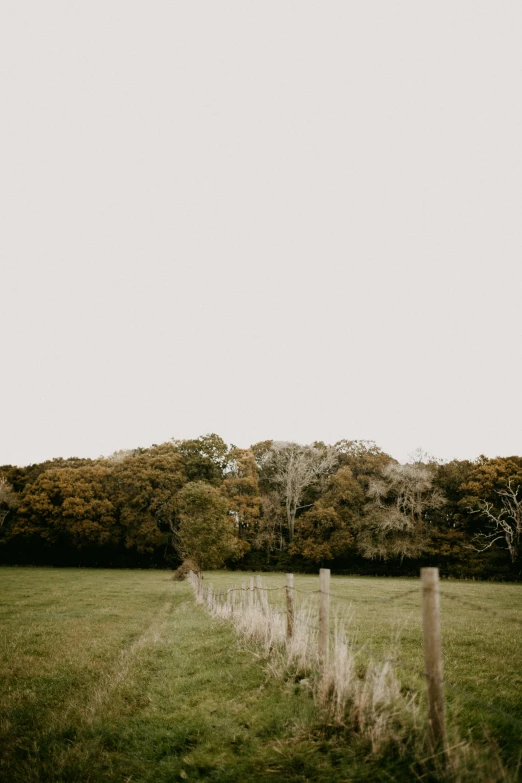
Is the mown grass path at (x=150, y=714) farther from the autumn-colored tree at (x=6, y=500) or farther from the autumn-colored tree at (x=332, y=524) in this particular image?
the autumn-colored tree at (x=6, y=500)

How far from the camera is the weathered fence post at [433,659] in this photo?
3.88 metres

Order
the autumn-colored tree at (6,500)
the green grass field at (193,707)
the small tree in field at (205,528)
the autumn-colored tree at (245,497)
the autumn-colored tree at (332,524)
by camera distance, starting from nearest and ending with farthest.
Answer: the green grass field at (193,707)
the small tree in field at (205,528)
the autumn-colored tree at (332,524)
the autumn-colored tree at (245,497)
the autumn-colored tree at (6,500)

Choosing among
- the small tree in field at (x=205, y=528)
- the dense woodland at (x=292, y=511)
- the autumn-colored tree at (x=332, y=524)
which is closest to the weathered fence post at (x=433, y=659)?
the small tree in field at (x=205, y=528)

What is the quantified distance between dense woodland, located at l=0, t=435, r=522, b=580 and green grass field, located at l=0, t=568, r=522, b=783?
3338 cm

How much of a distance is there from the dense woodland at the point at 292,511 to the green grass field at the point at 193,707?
3338cm

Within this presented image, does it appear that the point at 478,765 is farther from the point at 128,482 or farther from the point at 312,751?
the point at 128,482

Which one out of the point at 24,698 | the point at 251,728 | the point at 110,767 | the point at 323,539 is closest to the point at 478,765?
the point at 251,728

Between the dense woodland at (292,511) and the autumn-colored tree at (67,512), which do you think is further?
the autumn-colored tree at (67,512)

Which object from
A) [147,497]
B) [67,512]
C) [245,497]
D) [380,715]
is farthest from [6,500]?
[380,715]

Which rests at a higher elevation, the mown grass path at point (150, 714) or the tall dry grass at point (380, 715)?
the tall dry grass at point (380, 715)

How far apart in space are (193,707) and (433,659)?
12.7 ft

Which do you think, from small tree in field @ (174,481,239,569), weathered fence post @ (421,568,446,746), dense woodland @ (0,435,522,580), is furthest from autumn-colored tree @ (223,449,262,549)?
weathered fence post @ (421,568,446,746)

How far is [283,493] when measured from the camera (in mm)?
54219

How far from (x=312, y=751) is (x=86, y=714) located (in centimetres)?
351
